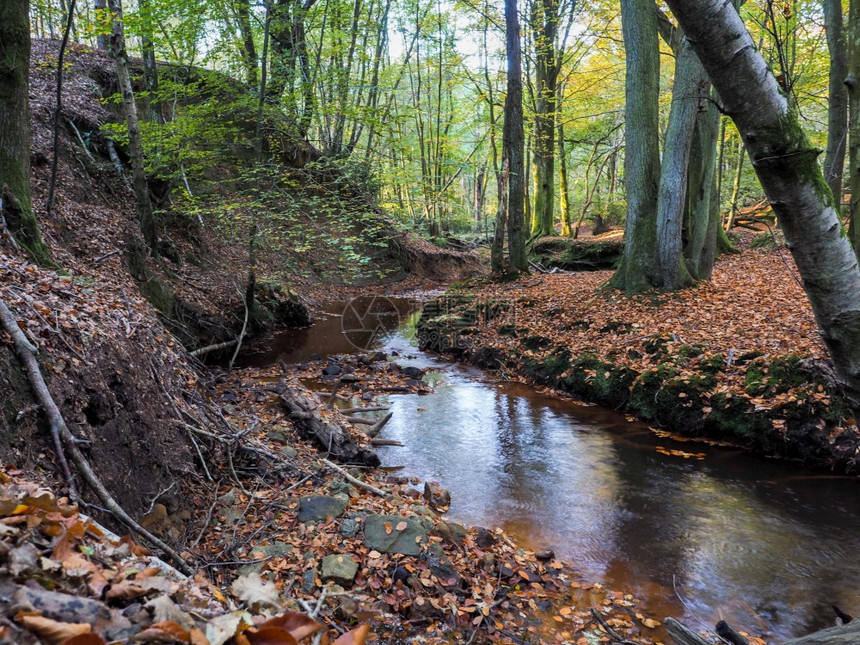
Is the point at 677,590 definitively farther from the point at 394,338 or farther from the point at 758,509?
the point at 394,338

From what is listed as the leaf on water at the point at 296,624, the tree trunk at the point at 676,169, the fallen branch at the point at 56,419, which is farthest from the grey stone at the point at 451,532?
the tree trunk at the point at 676,169

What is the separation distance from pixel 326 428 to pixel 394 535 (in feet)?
8.81

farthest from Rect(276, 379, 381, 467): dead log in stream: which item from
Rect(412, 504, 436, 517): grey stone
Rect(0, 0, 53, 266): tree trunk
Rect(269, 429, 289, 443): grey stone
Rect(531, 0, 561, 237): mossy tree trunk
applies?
Rect(531, 0, 561, 237): mossy tree trunk

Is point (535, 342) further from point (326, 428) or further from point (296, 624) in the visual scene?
point (296, 624)

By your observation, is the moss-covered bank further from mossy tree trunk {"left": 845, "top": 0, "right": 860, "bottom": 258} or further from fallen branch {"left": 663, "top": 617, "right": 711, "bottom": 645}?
fallen branch {"left": 663, "top": 617, "right": 711, "bottom": 645}

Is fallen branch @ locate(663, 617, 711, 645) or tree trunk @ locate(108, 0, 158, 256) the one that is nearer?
fallen branch @ locate(663, 617, 711, 645)

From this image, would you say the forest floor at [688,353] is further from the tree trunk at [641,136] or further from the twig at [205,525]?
the twig at [205,525]

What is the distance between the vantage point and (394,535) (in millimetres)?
4406

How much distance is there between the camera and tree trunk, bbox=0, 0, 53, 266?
17.5 ft

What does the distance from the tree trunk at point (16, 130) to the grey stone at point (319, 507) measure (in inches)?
158

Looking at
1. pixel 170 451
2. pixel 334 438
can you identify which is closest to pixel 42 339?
pixel 170 451

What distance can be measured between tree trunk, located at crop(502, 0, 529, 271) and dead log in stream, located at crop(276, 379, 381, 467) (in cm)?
942

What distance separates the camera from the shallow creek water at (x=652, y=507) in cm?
439

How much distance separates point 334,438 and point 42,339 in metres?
3.71
